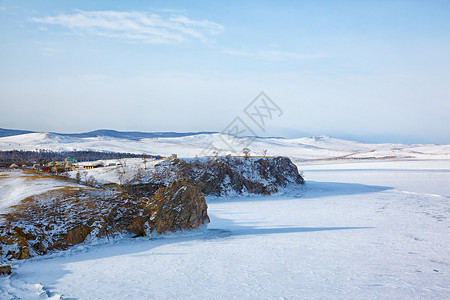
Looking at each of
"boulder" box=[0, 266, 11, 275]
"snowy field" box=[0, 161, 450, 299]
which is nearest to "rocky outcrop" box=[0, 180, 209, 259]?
"snowy field" box=[0, 161, 450, 299]

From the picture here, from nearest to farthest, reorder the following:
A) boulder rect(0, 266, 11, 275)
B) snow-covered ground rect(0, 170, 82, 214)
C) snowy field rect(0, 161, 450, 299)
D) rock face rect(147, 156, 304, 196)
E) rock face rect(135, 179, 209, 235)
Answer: snowy field rect(0, 161, 450, 299), boulder rect(0, 266, 11, 275), snow-covered ground rect(0, 170, 82, 214), rock face rect(135, 179, 209, 235), rock face rect(147, 156, 304, 196)

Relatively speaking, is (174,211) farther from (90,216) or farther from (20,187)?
(20,187)

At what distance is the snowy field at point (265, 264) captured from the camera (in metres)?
9.23

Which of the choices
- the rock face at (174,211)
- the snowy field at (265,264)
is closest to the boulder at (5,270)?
the snowy field at (265,264)

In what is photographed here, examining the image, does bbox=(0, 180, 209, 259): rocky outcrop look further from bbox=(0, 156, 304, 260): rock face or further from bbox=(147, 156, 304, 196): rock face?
bbox=(147, 156, 304, 196): rock face

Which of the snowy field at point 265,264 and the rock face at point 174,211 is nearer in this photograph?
the snowy field at point 265,264

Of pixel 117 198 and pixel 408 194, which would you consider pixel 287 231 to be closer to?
pixel 117 198

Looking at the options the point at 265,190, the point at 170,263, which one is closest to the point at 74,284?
the point at 170,263

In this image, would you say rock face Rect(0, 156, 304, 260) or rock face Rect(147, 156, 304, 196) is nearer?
rock face Rect(0, 156, 304, 260)

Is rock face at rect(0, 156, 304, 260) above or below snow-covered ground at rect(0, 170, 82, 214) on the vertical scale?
below

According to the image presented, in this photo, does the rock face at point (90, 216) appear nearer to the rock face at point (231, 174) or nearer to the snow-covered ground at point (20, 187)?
the snow-covered ground at point (20, 187)

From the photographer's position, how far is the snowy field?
364 inches

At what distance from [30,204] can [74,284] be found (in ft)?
23.1

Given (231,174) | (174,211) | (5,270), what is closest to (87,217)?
(174,211)
